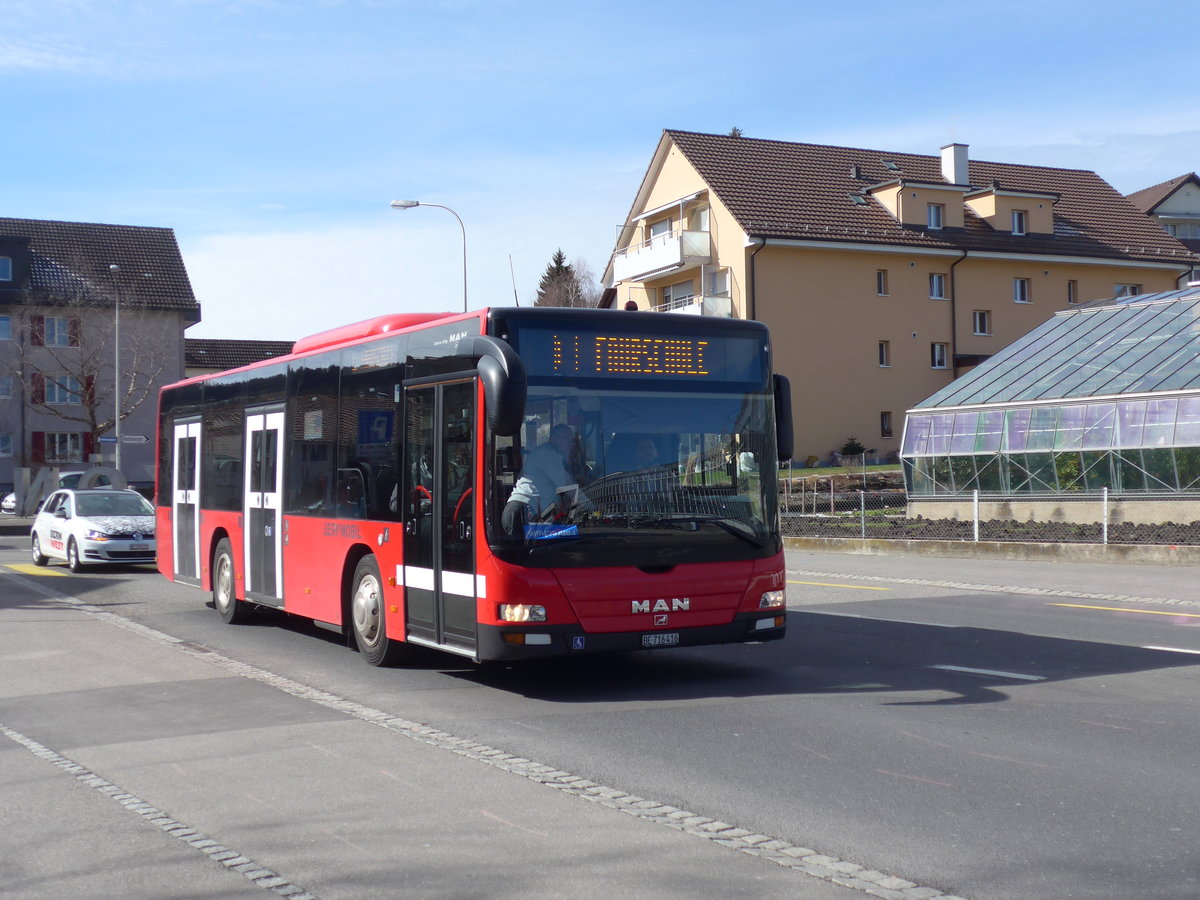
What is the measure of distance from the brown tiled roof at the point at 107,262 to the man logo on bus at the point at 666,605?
196ft

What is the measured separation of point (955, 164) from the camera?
57.4 metres

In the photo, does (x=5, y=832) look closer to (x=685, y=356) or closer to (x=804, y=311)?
(x=685, y=356)

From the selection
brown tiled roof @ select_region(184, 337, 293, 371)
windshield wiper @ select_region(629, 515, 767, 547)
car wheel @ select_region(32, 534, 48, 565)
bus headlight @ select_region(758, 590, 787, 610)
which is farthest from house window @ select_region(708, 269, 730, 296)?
brown tiled roof @ select_region(184, 337, 293, 371)

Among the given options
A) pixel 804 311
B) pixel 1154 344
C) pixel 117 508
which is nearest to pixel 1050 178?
pixel 804 311

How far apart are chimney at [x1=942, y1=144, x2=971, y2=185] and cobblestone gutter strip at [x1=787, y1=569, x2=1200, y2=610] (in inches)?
1535

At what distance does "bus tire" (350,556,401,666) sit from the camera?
1129 cm

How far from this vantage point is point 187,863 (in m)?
5.71

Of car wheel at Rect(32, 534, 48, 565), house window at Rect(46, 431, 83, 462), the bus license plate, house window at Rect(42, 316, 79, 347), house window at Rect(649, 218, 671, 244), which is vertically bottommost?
car wheel at Rect(32, 534, 48, 565)

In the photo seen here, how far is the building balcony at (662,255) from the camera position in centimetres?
5128

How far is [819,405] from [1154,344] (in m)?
20.8

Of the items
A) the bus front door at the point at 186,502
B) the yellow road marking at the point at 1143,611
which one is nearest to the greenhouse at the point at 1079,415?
the yellow road marking at the point at 1143,611

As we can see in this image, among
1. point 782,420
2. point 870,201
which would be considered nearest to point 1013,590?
point 782,420

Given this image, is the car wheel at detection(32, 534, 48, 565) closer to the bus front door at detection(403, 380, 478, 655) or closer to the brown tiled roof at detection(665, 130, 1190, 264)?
the bus front door at detection(403, 380, 478, 655)

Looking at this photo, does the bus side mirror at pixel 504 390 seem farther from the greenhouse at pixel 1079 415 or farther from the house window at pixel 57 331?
the house window at pixel 57 331
